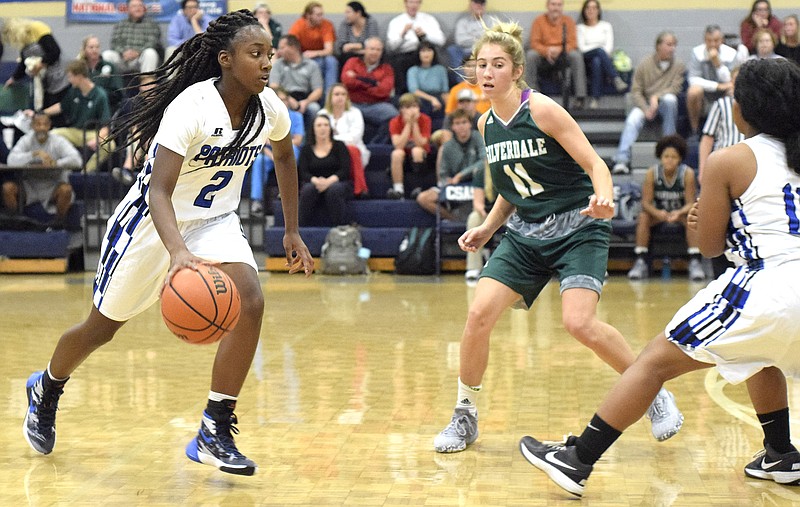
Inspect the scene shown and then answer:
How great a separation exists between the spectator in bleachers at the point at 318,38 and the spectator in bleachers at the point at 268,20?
18 cm

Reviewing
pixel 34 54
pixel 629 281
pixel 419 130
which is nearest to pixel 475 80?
pixel 629 281

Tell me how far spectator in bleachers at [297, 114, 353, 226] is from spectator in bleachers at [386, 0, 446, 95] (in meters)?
1.93

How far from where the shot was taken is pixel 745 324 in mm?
3254

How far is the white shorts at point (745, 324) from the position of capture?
323 cm

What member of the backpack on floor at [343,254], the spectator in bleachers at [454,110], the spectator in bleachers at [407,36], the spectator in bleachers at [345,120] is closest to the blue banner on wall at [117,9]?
the spectator in bleachers at [407,36]

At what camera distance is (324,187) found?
11.5m

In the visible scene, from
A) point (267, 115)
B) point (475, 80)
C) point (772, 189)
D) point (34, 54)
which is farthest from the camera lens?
point (34, 54)

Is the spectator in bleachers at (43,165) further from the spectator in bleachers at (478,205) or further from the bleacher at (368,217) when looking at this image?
the spectator in bleachers at (478,205)

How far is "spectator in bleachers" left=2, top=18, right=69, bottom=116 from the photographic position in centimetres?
1294

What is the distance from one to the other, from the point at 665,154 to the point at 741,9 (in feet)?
13.1

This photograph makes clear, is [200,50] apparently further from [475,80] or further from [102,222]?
[102,222]

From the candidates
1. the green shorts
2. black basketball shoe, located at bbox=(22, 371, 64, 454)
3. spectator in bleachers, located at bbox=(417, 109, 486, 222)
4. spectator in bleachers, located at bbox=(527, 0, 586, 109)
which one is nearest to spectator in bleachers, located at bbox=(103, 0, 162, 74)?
spectator in bleachers, located at bbox=(417, 109, 486, 222)

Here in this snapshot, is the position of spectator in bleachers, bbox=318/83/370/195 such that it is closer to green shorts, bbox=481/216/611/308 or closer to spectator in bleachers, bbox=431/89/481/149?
spectator in bleachers, bbox=431/89/481/149

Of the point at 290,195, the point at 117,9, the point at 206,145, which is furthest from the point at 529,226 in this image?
the point at 117,9
